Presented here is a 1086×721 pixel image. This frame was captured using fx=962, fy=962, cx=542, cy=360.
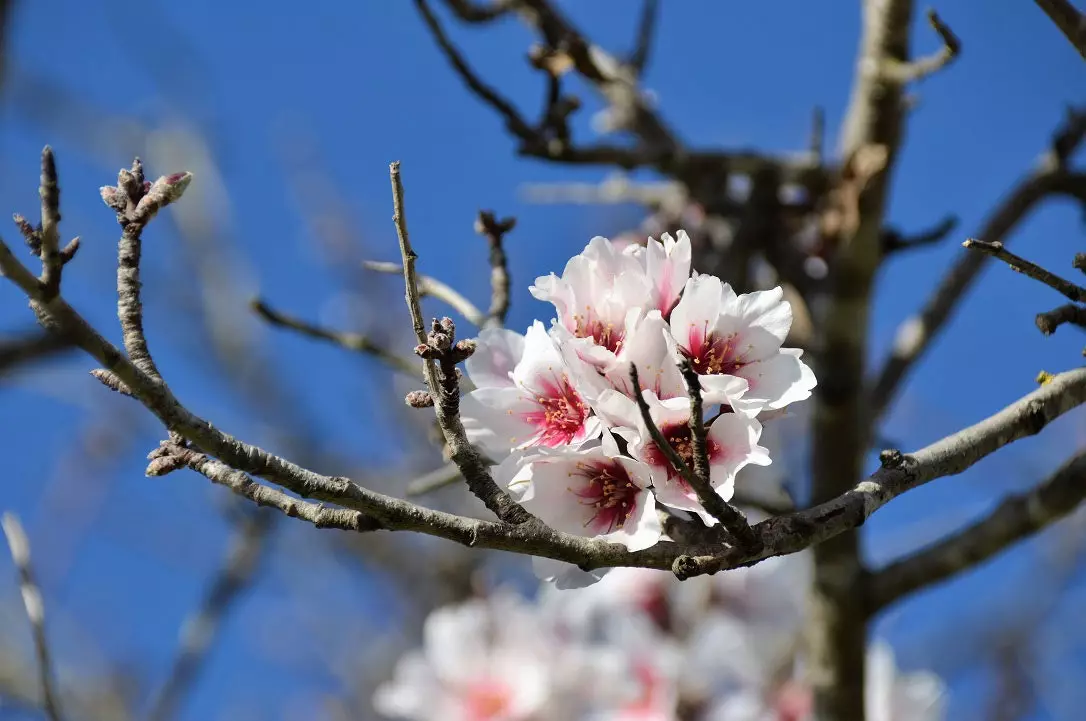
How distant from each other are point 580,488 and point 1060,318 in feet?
2.10

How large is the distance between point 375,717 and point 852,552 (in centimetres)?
494

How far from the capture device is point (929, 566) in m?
2.12

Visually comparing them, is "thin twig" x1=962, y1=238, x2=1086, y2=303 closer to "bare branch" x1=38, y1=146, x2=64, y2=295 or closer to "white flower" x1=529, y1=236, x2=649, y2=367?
"white flower" x1=529, y1=236, x2=649, y2=367

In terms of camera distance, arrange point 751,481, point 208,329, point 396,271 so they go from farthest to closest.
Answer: point 208,329
point 751,481
point 396,271

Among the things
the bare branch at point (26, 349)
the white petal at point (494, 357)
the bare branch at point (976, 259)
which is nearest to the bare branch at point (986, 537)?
the bare branch at point (976, 259)

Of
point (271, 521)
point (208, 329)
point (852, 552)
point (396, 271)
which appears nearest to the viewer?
point (396, 271)

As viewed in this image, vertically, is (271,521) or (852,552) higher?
(852,552)

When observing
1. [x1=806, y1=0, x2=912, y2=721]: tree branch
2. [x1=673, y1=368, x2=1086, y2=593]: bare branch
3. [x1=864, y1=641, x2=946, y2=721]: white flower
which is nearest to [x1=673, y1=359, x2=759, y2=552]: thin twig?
[x1=673, y1=368, x2=1086, y2=593]: bare branch

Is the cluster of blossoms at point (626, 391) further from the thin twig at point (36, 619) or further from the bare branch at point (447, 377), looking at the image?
the thin twig at point (36, 619)

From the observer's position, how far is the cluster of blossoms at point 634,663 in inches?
109

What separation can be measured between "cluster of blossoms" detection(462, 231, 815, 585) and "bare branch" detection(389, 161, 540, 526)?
0.34 feet

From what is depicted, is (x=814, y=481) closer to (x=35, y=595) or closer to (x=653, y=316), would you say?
(x=653, y=316)

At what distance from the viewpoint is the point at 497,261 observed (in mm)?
1716

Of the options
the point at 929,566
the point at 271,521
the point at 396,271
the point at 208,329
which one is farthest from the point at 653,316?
the point at 208,329
